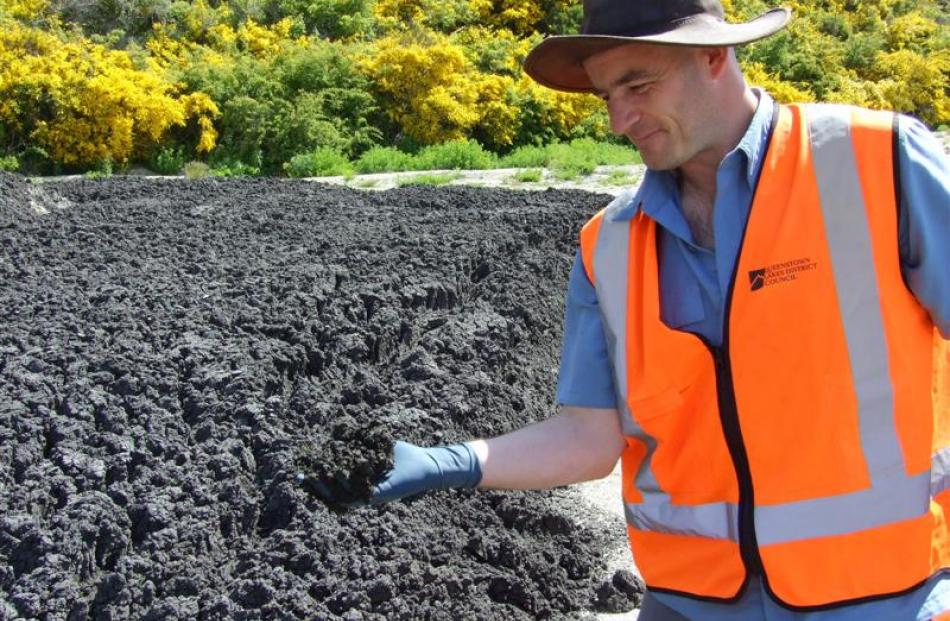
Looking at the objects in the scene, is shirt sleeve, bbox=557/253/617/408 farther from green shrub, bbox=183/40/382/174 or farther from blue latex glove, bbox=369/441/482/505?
green shrub, bbox=183/40/382/174

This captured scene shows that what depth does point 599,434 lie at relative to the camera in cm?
219

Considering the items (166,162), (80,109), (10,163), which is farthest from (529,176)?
(10,163)

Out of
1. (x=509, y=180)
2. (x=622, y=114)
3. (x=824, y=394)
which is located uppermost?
(x=622, y=114)

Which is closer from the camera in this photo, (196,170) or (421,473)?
(421,473)

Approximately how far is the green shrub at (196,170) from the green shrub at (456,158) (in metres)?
2.87

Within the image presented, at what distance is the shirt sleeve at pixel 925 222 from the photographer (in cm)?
181

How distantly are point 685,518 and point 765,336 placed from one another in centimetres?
38

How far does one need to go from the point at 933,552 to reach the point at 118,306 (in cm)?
436

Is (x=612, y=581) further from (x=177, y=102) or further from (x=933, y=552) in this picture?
(x=177, y=102)

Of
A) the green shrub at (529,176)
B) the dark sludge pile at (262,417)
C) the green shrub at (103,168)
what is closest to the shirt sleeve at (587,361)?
the dark sludge pile at (262,417)

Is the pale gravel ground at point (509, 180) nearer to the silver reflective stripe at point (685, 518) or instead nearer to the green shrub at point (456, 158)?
the green shrub at point (456, 158)

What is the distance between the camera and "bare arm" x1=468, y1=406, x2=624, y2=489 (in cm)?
218

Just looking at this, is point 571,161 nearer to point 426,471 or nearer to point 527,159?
point 527,159

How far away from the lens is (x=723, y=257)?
1933mm
